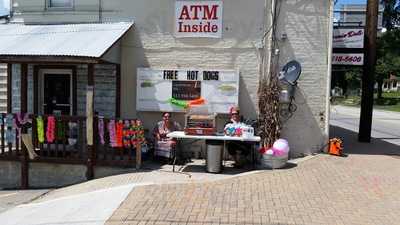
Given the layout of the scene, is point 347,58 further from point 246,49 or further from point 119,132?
point 119,132

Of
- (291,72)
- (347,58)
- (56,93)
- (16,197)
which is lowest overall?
(16,197)

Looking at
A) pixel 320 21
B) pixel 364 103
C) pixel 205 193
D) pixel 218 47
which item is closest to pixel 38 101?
pixel 218 47

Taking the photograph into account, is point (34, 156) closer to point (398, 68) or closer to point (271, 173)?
point (271, 173)

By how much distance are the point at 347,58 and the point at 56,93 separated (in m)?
8.31

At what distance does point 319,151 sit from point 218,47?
3530 mm

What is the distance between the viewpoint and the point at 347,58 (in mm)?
14734

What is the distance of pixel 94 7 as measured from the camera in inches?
506

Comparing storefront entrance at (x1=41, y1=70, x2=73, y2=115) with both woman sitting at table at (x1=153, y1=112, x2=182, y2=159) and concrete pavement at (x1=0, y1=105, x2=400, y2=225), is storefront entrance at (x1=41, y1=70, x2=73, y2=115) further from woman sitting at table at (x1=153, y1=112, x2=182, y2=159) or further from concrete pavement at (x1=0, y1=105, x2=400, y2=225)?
concrete pavement at (x1=0, y1=105, x2=400, y2=225)

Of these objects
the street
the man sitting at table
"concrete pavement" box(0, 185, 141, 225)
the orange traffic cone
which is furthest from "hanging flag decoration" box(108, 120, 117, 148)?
the street

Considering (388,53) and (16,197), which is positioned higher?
(388,53)

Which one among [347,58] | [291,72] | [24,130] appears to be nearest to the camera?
[24,130]

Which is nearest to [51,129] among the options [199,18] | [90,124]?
[90,124]

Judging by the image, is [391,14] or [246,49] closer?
[246,49]

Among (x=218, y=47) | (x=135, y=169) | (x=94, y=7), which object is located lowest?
(x=135, y=169)
